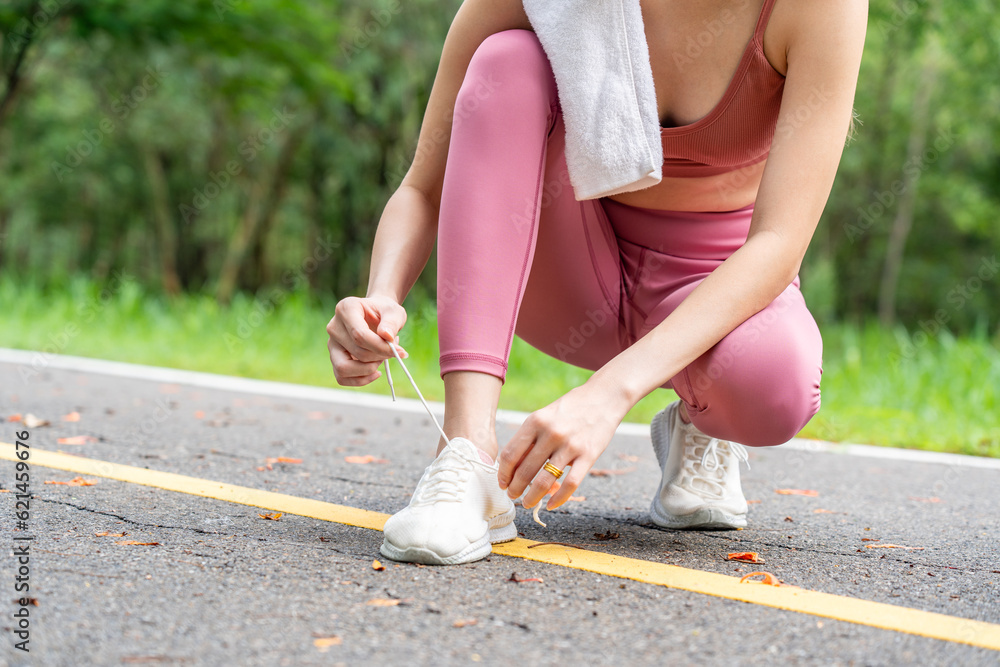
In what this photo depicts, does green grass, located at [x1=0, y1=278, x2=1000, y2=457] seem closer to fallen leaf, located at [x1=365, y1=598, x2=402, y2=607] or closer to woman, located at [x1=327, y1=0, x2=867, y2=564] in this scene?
woman, located at [x1=327, y1=0, x2=867, y2=564]

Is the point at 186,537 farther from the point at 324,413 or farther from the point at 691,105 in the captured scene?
the point at 324,413

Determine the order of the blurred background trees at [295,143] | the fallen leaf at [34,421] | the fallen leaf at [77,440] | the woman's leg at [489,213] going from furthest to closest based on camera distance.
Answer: the blurred background trees at [295,143]
the fallen leaf at [34,421]
the fallen leaf at [77,440]
the woman's leg at [489,213]

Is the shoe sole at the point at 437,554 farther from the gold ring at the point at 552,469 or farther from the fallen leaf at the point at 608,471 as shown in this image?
the fallen leaf at the point at 608,471

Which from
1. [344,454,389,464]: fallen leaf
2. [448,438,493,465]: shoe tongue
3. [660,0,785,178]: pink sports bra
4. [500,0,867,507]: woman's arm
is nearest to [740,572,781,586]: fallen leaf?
[500,0,867,507]: woman's arm

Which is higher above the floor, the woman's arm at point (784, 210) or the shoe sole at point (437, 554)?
the woman's arm at point (784, 210)

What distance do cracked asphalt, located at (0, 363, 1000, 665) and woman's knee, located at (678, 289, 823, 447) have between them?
23 centimetres

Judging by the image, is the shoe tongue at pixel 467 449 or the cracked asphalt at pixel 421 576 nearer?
the cracked asphalt at pixel 421 576

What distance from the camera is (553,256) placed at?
1.71 metres

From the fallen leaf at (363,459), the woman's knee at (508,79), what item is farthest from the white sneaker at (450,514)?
the fallen leaf at (363,459)

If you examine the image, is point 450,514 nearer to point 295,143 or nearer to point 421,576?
point 421,576

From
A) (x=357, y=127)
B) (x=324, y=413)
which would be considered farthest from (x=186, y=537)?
(x=357, y=127)

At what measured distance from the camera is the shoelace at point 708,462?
5.67 ft

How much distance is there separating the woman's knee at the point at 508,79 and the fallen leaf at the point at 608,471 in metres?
1.12

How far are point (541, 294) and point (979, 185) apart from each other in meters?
18.1
